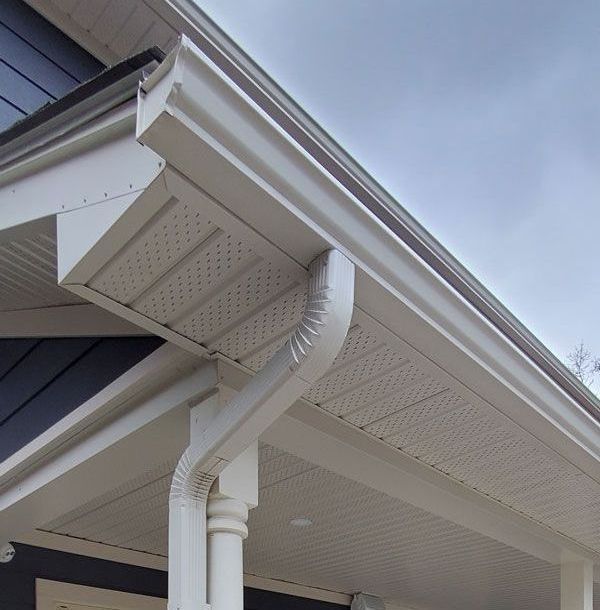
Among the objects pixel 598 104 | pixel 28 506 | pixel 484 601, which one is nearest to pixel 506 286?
pixel 598 104

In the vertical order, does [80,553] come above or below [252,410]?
below

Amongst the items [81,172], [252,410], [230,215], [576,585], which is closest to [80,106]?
[81,172]

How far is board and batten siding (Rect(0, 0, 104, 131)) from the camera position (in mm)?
3180

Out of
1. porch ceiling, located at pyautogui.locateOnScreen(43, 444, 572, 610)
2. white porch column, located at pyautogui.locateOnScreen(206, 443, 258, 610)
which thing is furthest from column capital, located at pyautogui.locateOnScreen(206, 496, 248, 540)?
porch ceiling, located at pyautogui.locateOnScreen(43, 444, 572, 610)

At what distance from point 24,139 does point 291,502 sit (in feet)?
6.31

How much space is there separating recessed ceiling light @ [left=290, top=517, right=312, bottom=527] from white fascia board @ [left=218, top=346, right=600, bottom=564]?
72 centimetres

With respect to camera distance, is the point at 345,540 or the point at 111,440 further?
the point at 345,540

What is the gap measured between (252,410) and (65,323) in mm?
920

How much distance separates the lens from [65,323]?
2.51m

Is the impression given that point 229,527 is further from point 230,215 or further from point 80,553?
point 80,553

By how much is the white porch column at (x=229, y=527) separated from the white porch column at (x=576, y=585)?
7.55 feet

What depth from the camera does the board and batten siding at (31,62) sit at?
3.18 meters

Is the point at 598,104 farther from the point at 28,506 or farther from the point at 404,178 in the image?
the point at 28,506

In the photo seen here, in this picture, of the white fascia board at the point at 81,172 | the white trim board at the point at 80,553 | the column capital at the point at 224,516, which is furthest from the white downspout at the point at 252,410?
the white trim board at the point at 80,553
